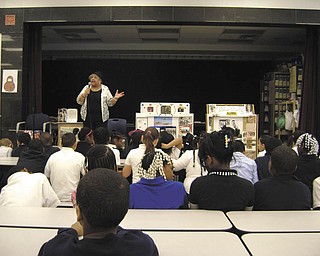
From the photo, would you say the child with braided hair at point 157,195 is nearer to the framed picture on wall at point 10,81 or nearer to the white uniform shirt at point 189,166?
the white uniform shirt at point 189,166

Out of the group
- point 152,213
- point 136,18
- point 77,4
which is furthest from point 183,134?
point 152,213

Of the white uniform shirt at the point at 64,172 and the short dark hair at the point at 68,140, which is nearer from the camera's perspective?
the white uniform shirt at the point at 64,172

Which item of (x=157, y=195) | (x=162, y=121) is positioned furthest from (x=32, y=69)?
(x=157, y=195)

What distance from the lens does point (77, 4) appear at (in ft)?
25.4

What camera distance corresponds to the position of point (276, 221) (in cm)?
189

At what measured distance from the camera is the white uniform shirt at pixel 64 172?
360 centimetres

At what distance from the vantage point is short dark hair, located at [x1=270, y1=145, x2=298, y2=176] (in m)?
2.47

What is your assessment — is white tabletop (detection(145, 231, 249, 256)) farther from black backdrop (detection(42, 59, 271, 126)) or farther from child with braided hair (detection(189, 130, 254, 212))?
black backdrop (detection(42, 59, 271, 126))

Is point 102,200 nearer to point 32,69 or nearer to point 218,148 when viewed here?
point 218,148

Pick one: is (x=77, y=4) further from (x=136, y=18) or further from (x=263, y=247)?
(x=263, y=247)

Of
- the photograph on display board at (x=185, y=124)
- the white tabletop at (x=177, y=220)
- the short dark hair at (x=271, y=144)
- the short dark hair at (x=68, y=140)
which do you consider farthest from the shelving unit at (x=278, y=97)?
the white tabletop at (x=177, y=220)

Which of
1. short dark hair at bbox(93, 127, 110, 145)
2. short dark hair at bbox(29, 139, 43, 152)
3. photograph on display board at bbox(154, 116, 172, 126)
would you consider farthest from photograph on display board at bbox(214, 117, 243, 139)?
short dark hair at bbox(29, 139, 43, 152)

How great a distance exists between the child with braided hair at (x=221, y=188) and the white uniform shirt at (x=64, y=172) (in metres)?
1.58

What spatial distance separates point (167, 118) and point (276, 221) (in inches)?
202
